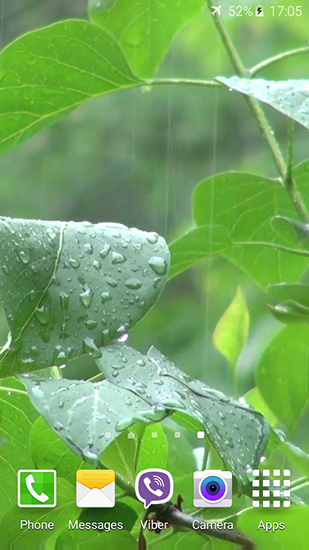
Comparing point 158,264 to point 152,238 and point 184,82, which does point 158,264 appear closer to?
point 152,238

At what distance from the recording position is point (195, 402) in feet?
0.77

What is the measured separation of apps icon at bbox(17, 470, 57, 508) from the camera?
1.04 ft

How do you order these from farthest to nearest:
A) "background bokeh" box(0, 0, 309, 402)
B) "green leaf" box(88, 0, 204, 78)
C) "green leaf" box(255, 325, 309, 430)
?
"background bokeh" box(0, 0, 309, 402) < "green leaf" box(88, 0, 204, 78) < "green leaf" box(255, 325, 309, 430)

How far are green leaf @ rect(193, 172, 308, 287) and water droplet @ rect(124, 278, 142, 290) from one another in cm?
15

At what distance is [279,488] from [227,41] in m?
0.21

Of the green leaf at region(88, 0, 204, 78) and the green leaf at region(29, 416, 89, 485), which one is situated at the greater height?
the green leaf at region(88, 0, 204, 78)

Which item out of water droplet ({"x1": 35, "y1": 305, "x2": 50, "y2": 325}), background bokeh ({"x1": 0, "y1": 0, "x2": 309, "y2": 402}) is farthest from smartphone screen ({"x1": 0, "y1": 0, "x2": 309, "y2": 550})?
background bokeh ({"x1": 0, "y1": 0, "x2": 309, "y2": 402})

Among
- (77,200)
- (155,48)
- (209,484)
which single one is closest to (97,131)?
(77,200)

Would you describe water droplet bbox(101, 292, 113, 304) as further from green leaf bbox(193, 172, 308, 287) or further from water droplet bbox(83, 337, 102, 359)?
green leaf bbox(193, 172, 308, 287)

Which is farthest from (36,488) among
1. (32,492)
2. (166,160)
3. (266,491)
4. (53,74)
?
(166,160)

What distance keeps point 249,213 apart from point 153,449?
0.52ft

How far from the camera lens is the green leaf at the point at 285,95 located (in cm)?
24

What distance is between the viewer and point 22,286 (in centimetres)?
Answer: 25

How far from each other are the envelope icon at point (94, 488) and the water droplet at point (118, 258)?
0.10 meters
